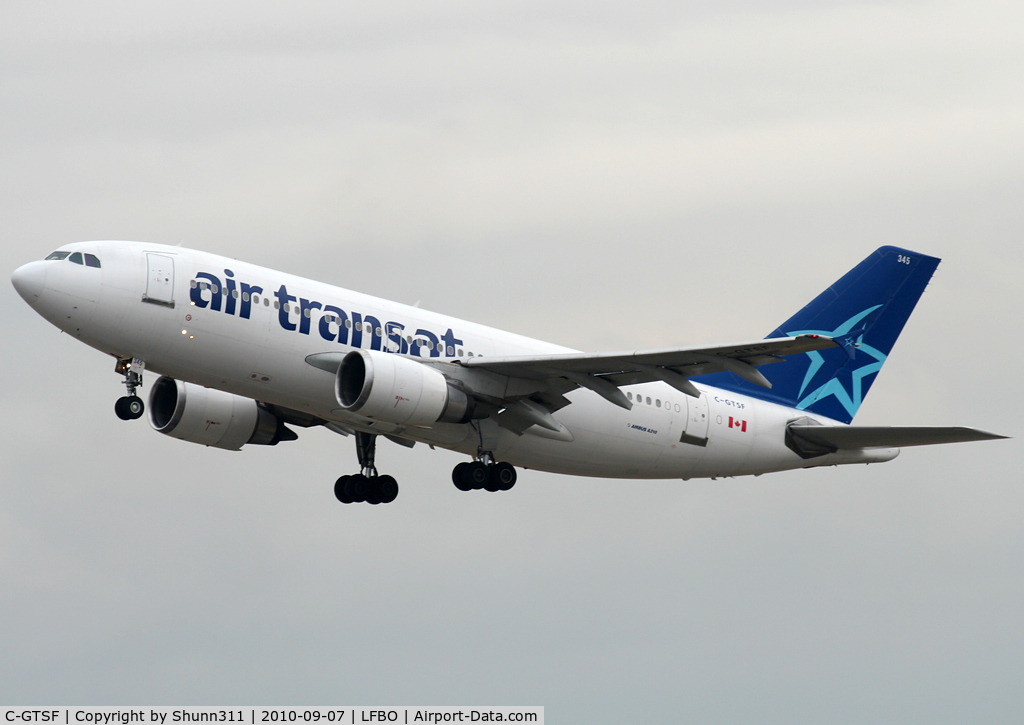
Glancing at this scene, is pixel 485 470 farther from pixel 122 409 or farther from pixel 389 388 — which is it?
pixel 122 409

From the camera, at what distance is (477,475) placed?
34688 millimetres

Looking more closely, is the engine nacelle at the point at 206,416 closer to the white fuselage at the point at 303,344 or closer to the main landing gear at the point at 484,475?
the white fuselage at the point at 303,344

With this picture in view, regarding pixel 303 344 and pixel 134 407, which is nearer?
pixel 303 344

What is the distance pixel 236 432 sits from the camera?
38125mm

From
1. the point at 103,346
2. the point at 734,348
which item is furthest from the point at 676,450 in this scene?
the point at 103,346

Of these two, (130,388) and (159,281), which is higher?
(159,281)

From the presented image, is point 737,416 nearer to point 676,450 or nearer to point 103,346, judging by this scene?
point 676,450

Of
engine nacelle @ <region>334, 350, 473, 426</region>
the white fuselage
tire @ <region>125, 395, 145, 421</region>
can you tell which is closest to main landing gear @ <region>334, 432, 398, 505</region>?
the white fuselage

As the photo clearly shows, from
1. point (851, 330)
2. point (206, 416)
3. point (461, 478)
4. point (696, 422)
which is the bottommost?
point (461, 478)

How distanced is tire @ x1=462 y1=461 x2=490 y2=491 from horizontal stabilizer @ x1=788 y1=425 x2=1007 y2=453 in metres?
8.94

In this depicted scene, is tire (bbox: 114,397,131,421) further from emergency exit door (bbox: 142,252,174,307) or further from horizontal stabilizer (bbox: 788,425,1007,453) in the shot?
horizontal stabilizer (bbox: 788,425,1007,453)

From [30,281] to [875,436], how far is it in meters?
20.6

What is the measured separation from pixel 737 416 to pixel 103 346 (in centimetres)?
1616

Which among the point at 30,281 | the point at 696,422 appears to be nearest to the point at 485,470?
the point at 696,422
